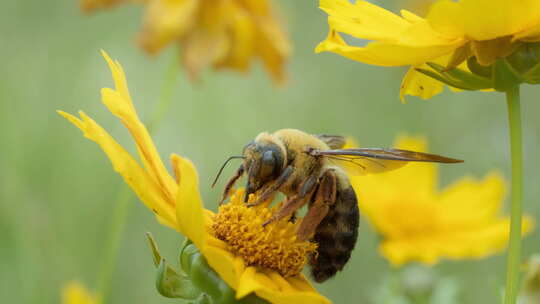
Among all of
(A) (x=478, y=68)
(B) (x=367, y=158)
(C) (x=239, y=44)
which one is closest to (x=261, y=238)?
(B) (x=367, y=158)

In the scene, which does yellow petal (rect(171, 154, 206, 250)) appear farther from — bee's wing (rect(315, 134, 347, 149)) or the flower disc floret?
bee's wing (rect(315, 134, 347, 149))

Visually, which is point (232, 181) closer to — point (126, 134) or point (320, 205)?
point (320, 205)

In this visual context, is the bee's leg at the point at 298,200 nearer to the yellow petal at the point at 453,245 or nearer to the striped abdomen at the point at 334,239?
the striped abdomen at the point at 334,239

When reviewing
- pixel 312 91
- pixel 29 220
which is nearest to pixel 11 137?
pixel 29 220

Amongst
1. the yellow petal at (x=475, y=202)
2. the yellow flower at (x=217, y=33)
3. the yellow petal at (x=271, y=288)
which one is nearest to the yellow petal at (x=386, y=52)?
the yellow petal at (x=271, y=288)

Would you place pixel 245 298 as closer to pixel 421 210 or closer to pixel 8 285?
pixel 421 210

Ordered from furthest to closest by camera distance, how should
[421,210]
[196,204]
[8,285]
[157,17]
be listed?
[8,285], [421,210], [157,17], [196,204]

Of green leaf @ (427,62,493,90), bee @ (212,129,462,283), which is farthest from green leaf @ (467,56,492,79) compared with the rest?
bee @ (212,129,462,283)
